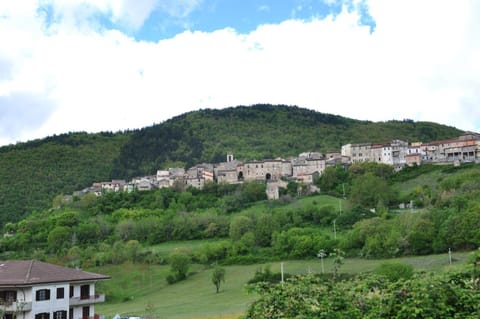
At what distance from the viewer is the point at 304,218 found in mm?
90562

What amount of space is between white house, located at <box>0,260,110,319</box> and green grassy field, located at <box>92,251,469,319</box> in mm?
7630

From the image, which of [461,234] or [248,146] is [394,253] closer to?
[461,234]

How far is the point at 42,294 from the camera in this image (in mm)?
32031

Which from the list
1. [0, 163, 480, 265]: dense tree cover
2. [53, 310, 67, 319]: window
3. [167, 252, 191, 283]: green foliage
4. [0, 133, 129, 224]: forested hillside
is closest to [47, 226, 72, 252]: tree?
[0, 163, 480, 265]: dense tree cover

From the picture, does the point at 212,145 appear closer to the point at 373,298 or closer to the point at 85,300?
the point at 85,300

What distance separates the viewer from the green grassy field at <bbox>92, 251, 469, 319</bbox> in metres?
47.9

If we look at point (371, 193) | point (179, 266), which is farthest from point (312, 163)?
point (179, 266)

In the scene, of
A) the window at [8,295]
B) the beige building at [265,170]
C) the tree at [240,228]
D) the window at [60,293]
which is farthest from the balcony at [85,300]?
the beige building at [265,170]

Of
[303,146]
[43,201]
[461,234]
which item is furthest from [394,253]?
[303,146]

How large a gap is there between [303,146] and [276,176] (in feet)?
199

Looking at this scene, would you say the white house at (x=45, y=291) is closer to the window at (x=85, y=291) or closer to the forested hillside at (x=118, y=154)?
the window at (x=85, y=291)

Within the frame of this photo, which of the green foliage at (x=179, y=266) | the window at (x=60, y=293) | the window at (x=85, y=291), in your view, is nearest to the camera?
the window at (x=60, y=293)

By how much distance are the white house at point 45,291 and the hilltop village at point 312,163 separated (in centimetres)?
7825

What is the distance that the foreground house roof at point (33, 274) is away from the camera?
31.4m
